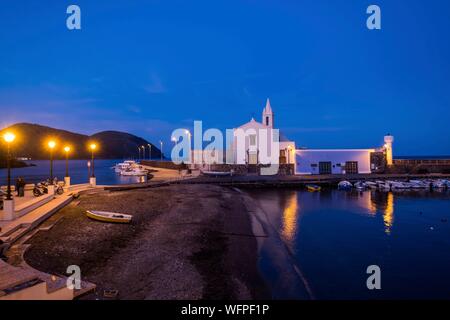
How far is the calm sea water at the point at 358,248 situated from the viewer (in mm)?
12258

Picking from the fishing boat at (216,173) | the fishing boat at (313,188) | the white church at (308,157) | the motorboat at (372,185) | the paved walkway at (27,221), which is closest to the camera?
the paved walkway at (27,221)

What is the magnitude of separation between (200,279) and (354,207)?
2563 centimetres

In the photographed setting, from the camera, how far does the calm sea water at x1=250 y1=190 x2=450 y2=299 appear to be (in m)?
12.3

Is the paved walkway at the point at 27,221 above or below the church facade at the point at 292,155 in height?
below

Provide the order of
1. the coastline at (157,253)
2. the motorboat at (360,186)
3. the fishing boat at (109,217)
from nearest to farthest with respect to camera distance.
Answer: the coastline at (157,253) < the fishing boat at (109,217) < the motorboat at (360,186)

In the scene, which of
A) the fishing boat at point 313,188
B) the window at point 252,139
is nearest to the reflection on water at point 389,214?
the fishing boat at point 313,188

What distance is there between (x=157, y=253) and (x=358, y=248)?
11339 millimetres

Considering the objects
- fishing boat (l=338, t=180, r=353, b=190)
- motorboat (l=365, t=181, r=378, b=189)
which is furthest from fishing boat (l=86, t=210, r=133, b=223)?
motorboat (l=365, t=181, r=378, b=189)

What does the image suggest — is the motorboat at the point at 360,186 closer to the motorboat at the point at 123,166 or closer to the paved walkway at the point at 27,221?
the paved walkway at the point at 27,221

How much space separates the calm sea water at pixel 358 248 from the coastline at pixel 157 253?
1555 millimetres

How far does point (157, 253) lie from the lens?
13.5 metres

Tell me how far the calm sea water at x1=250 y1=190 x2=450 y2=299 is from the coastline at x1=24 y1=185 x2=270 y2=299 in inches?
61.2
